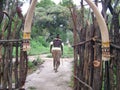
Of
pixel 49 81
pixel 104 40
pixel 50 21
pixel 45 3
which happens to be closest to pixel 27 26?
pixel 104 40

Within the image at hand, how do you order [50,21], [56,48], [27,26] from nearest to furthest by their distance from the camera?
[27,26]
[56,48]
[50,21]

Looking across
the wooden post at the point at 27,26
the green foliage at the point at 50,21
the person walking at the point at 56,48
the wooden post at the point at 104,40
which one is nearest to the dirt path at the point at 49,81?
the person walking at the point at 56,48

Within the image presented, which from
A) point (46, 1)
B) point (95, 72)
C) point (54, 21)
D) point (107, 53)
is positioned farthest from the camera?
point (46, 1)

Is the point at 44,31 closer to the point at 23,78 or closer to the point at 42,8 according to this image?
the point at 42,8

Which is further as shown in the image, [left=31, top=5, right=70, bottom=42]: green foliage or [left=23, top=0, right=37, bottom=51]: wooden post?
[left=31, top=5, right=70, bottom=42]: green foliage

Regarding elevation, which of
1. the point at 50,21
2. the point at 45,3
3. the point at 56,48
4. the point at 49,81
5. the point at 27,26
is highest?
the point at 45,3

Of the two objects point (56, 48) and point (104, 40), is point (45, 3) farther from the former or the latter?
point (104, 40)

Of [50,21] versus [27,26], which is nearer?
[27,26]

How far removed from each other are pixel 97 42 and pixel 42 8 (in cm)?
2600

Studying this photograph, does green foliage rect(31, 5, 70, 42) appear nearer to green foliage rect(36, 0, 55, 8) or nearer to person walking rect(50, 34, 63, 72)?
green foliage rect(36, 0, 55, 8)

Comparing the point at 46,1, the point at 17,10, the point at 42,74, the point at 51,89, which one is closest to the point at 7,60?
the point at 17,10

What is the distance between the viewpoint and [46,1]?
33.7 meters

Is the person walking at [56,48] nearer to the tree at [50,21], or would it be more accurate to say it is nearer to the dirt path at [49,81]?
the dirt path at [49,81]

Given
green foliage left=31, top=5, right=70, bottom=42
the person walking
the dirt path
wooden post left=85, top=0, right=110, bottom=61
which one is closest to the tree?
green foliage left=31, top=5, right=70, bottom=42
